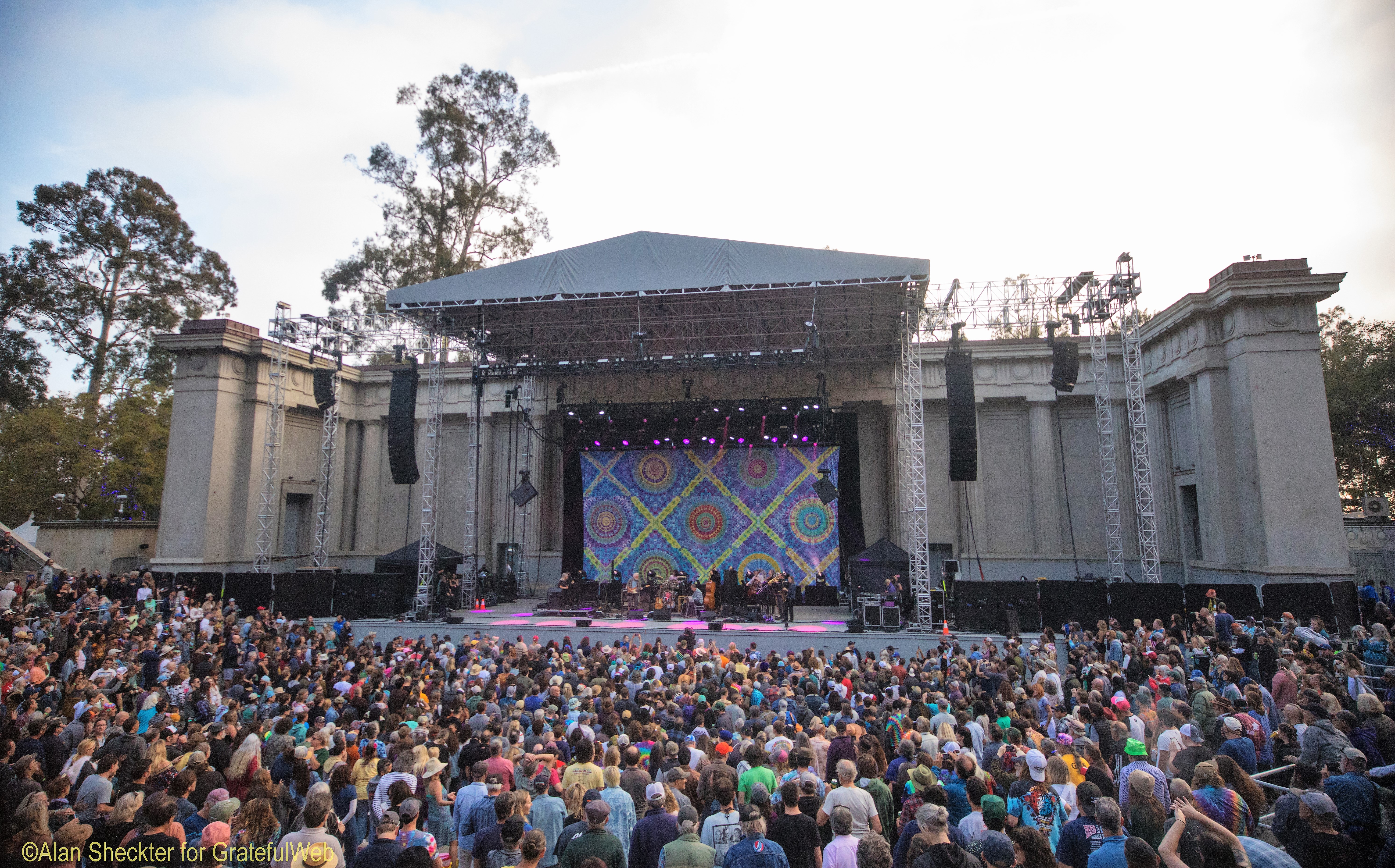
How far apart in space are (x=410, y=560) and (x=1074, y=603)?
17135 mm

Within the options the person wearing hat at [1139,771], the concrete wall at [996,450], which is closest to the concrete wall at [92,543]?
the concrete wall at [996,450]

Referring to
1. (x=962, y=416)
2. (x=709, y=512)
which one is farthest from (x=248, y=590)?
(x=962, y=416)

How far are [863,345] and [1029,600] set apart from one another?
7824 mm

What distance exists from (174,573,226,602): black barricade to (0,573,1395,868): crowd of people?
29.1 feet

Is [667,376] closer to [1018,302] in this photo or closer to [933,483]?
[933,483]

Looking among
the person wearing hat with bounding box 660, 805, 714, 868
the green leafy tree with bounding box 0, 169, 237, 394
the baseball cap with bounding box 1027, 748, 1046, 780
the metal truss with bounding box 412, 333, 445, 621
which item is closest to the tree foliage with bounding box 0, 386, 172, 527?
the green leafy tree with bounding box 0, 169, 237, 394

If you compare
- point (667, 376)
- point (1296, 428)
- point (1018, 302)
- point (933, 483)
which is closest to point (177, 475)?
point (667, 376)

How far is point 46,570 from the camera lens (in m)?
19.3

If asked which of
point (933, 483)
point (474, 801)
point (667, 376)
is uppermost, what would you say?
point (667, 376)

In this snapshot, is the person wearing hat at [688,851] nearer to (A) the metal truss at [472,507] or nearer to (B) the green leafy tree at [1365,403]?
(A) the metal truss at [472,507]

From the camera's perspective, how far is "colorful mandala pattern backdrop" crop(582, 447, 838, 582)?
70.1ft

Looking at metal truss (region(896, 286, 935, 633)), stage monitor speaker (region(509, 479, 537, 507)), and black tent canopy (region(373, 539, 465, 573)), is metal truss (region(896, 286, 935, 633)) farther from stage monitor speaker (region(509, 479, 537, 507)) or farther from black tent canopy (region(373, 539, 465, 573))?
black tent canopy (region(373, 539, 465, 573))

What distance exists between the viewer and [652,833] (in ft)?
13.8

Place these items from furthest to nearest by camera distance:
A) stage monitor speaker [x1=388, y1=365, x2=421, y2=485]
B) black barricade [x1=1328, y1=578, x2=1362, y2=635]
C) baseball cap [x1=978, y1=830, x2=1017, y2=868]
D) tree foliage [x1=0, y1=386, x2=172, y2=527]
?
tree foliage [x1=0, y1=386, x2=172, y2=527]
stage monitor speaker [x1=388, y1=365, x2=421, y2=485]
black barricade [x1=1328, y1=578, x2=1362, y2=635]
baseball cap [x1=978, y1=830, x2=1017, y2=868]
